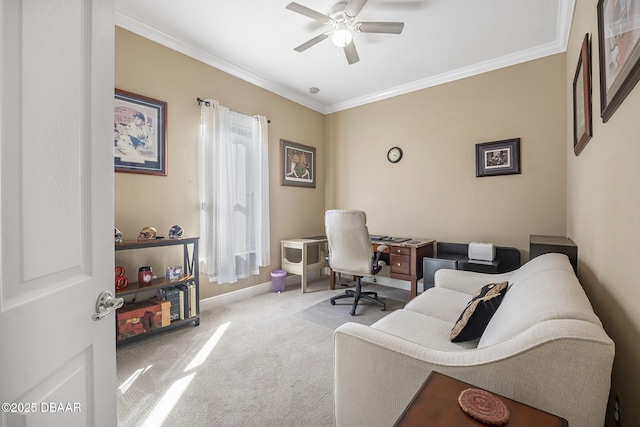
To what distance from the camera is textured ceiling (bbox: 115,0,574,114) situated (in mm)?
2336

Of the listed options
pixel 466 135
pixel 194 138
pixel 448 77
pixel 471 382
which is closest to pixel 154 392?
pixel 471 382

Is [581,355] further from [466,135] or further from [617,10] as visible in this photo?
[466,135]

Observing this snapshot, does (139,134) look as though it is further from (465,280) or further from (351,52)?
(465,280)

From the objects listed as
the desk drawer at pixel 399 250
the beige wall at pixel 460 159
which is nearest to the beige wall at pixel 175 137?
the beige wall at pixel 460 159

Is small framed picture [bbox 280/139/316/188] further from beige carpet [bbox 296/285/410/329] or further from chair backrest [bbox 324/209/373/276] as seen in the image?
beige carpet [bbox 296/285/410/329]

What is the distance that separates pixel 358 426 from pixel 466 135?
3439mm

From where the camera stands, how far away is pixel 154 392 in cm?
168

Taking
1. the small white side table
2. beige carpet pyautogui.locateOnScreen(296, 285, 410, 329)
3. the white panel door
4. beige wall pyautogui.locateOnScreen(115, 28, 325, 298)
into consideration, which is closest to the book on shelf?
beige wall pyautogui.locateOnScreen(115, 28, 325, 298)

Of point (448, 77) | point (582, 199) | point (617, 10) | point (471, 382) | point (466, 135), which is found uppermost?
point (448, 77)

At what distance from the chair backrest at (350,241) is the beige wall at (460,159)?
129 centimetres

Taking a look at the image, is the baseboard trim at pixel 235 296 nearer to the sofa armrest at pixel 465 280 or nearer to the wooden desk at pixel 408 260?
the wooden desk at pixel 408 260

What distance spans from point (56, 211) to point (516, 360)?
1367 millimetres

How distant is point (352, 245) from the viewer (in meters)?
2.91

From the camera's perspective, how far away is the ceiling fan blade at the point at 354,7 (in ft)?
6.70
